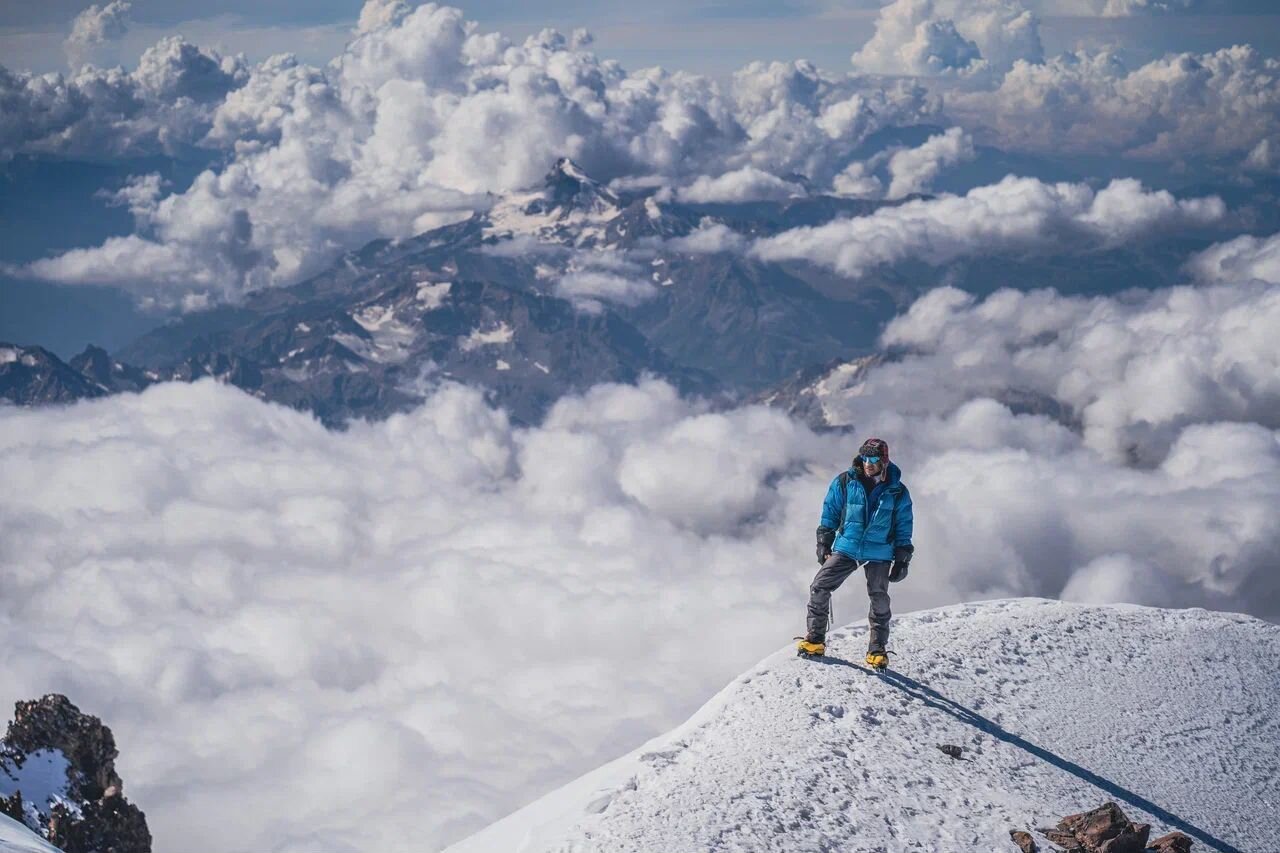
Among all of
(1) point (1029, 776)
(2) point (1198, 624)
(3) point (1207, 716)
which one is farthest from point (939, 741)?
(2) point (1198, 624)

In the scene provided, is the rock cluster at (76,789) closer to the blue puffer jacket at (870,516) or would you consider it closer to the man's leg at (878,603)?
the man's leg at (878,603)

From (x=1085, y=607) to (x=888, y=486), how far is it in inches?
448

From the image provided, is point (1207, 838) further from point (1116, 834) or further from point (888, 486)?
point (888, 486)

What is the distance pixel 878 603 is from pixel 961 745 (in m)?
3.58

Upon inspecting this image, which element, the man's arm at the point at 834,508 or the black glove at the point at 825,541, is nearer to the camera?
the man's arm at the point at 834,508

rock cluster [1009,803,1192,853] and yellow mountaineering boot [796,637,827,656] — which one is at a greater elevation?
yellow mountaineering boot [796,637,827,656]

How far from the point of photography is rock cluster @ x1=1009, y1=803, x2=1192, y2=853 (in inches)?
664

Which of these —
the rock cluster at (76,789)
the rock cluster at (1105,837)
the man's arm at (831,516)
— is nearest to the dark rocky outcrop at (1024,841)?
the rock cluster at (1105,837)

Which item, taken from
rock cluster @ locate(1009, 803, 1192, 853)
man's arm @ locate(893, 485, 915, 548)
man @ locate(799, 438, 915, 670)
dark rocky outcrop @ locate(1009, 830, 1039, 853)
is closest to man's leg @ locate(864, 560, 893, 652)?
man @ locate(799, 438, 915, 670)

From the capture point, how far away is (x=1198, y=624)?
91.7 ft

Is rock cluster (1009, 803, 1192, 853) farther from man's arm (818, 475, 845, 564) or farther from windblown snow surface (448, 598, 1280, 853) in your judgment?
man's arm (818, 475, 845, 564)

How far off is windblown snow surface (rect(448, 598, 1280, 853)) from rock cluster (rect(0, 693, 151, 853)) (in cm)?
4046

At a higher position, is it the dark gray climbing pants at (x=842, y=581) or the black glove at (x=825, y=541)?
the black glove at (x=825, y=541)

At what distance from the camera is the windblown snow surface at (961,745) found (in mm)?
17438
